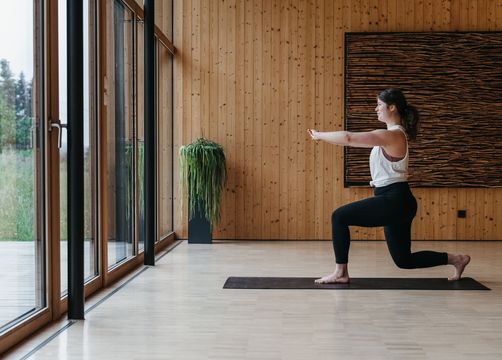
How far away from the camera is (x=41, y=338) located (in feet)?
10.1

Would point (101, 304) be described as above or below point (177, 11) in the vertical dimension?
below

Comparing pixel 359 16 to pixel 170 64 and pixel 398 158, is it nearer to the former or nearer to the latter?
pixel 170 64

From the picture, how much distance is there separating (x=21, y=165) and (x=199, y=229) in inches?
147

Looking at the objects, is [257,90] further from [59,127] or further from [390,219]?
[59,127]

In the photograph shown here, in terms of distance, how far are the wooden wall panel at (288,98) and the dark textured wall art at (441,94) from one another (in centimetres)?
13

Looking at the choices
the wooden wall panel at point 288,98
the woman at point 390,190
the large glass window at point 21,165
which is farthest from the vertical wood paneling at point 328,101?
the large glass window at point 21,165

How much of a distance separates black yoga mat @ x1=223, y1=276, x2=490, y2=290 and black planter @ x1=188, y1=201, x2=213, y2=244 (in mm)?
1960

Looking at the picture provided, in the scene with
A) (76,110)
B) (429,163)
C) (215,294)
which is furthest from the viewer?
(429,163)

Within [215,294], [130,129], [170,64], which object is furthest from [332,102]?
[215,294]

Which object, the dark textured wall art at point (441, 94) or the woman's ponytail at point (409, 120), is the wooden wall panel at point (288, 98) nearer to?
the dark textured wall art at point (441, 94)

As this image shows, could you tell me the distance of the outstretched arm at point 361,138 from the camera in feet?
13.4

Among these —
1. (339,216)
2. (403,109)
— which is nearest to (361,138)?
(403,109)

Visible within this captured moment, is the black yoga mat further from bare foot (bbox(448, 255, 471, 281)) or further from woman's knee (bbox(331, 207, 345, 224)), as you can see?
woman's knee (bbox(331, 207, 345, 224))

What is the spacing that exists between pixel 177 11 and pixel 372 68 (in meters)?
2.07
